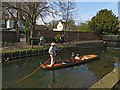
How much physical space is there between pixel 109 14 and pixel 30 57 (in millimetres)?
27701

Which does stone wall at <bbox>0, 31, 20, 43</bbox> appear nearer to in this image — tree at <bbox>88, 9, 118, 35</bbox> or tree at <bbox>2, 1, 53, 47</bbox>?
tree at <bbox>2, 1, 53, 47</bbox>

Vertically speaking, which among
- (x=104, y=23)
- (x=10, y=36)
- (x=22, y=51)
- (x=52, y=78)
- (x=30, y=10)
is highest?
(x=30, y=10)

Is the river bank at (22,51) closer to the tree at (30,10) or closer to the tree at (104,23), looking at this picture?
the tree at (30,10)

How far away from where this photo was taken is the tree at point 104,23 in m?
44.5

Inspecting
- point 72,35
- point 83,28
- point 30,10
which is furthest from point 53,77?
point 83,28

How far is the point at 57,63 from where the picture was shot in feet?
61.3

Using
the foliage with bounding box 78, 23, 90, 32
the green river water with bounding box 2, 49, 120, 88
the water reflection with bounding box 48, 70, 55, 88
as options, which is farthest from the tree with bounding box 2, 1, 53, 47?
the foliage with bounding box 78, 23, 90, 32

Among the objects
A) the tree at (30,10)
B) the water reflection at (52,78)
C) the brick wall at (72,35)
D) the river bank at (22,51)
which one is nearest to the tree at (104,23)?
the brick wall at (72,35)

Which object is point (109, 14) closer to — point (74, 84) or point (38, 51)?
point (38, 51)

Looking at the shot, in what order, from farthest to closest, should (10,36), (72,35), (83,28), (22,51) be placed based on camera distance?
(83,28) → (72,35) → (10,36) → (22,51)

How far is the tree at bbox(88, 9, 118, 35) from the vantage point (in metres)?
44.5

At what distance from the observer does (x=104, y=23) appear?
44.8 metres

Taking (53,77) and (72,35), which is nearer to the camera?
(53,77)

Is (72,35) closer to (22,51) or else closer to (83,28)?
(83,28)
